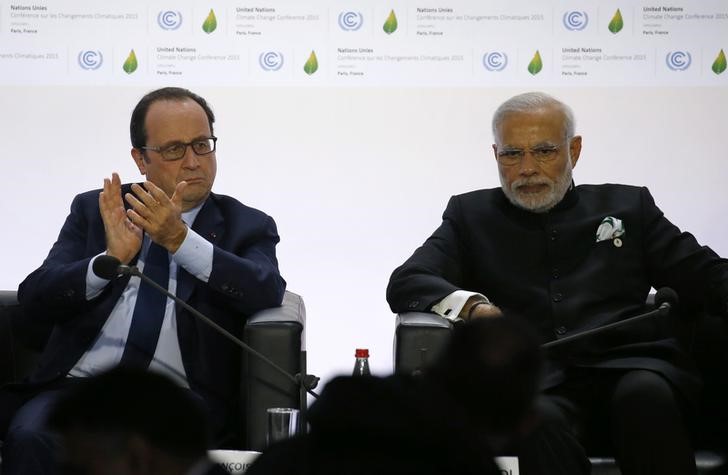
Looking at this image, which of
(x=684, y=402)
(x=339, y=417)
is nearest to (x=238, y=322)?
(x=684, y=402)

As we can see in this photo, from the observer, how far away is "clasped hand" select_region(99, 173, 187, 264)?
322 cm

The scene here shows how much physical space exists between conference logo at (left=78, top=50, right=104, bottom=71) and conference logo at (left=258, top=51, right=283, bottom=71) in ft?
1.96

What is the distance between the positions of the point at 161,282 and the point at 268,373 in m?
0.48

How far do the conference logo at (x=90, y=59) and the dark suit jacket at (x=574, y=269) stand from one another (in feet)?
4.86

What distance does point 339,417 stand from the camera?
104cm

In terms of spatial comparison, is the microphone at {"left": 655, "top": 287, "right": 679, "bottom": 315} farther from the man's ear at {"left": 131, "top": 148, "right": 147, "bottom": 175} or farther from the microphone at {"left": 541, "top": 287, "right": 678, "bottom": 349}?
the man's ear at {"left": 131, "top": 148, "right": 147, "bottom": 175}

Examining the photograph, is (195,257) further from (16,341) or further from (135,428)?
(135,428)

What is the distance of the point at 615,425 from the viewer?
311 cm

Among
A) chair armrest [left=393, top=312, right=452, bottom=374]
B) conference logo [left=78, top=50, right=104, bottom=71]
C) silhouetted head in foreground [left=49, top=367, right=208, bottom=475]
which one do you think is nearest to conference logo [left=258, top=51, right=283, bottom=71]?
conference logo [left=78, top=50, right=104, bottom=71]

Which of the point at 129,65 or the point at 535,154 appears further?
the point at 129,65

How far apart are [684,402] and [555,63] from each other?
1.59m

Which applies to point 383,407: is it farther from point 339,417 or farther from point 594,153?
point 594,153

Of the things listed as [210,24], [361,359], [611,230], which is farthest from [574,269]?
[210,24]

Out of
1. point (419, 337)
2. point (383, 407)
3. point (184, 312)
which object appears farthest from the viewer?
point (184, 312)
